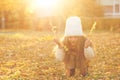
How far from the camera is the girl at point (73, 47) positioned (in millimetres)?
8383

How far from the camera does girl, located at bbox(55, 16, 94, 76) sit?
8383 mm

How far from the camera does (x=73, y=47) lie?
8531mm

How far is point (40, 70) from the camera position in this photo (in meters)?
9.91

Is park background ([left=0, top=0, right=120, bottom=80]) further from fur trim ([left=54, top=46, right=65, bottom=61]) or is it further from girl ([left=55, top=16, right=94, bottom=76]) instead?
fur trim ([left=54, top=46, right=65, bottom=61])

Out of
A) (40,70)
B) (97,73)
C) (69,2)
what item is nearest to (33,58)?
(40,70)

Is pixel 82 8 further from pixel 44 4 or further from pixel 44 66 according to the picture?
pixel 44 66

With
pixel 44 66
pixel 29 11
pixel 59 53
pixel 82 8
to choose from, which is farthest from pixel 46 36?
pixel 59 53

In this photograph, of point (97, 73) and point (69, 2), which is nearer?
point (97, 73)

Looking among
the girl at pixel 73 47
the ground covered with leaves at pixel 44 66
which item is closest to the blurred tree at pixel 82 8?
the ground covered with leaves at pixel 44 66

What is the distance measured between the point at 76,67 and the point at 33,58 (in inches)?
153

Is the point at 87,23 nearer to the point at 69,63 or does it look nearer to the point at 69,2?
the point at 69,2

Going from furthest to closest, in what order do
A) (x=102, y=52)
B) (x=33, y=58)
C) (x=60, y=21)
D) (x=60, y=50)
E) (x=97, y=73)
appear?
(x=60, y=21), (x=102, y=52), (x=33, y=58), (x=97, y=73), (x=60, y=50)

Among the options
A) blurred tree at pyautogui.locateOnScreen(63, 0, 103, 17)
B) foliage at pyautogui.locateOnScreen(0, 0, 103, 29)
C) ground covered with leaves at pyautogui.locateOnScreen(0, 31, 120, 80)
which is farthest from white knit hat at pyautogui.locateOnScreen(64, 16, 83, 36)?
blurred tree at pyautogui.locateOnScreen(63, 0, 103, 17)

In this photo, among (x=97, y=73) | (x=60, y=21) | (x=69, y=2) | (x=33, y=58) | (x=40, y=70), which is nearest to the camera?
(x=97, y=73)
